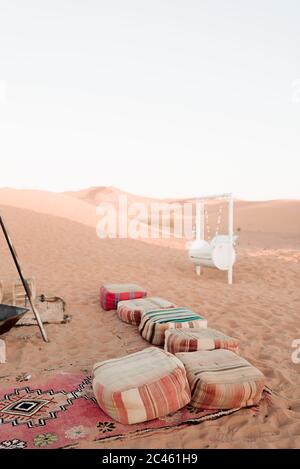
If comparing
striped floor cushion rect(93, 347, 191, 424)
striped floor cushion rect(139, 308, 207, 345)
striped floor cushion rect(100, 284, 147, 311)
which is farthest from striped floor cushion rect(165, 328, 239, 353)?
striped floor cushion rect(100, 284, 147, 311)

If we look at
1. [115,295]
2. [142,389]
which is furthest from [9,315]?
[142,389]

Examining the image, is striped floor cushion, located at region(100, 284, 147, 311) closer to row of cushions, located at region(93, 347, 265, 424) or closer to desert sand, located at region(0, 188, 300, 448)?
desert sand, located at region(0, 188, 300, 448)

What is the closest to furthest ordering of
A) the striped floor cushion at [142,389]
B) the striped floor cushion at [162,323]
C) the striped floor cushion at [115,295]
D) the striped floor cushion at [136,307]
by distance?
the striped floor cushion at [142,389] → the striped floor cushion at [162,323] → the striped floor cushion at [136,307] → the striped floor cushion at [115,295]

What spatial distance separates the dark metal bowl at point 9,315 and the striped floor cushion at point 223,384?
2.13 metres

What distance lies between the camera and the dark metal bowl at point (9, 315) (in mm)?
4645

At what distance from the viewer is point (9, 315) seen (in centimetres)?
520

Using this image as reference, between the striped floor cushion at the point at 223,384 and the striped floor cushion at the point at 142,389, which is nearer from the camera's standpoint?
the striped floor cushion at the point at 142,389

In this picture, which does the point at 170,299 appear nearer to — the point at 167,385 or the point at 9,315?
the point at 9,315

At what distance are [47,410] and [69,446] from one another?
1.78 feet

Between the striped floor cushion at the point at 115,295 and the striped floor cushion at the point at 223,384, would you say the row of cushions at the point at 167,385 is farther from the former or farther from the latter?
the striped floor cushion at the point at 115,295

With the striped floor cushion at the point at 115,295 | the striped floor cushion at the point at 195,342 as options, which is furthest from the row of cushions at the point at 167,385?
the striped floor cushion at the point at 115,295

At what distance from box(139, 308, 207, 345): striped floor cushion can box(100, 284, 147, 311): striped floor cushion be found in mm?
1339

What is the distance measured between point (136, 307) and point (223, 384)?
2681 millimetres

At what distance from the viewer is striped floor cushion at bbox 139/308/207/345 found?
4.82 m
